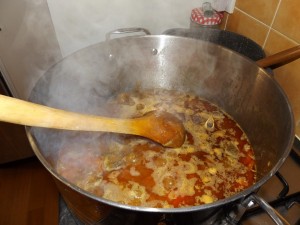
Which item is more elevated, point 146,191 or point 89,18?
point 89,18

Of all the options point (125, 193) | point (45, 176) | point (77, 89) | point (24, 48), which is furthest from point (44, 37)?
point (125, 193)

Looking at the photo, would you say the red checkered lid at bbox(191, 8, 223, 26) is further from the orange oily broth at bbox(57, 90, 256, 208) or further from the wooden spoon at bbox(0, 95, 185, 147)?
the wooden spoon at bbox(0, 95, 185, 147)

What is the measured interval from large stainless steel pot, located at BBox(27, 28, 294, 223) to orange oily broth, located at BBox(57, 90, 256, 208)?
0.06 meters

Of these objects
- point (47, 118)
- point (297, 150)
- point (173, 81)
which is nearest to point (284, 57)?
point (297, 150)

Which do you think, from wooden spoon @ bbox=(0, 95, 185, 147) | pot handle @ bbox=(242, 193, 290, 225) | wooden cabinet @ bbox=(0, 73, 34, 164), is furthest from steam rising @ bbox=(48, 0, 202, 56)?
pot handle @ bbox=(242, 193, 290, 225)

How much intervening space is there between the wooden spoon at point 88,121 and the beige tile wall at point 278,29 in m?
0.50

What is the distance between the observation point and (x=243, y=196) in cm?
50

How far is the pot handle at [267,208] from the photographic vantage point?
1.60 ft

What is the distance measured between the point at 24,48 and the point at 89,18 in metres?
0.38

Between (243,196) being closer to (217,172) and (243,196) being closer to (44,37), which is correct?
(217,172)

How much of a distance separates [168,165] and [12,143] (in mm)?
1100

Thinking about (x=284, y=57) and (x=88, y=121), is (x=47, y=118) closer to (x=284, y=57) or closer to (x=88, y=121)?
(x=88, y=121)

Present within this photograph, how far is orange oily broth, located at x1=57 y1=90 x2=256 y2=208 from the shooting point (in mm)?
797

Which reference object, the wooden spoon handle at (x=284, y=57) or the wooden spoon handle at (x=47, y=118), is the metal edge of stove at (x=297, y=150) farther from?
the wooden spoon handle at (x=47, y=118)
